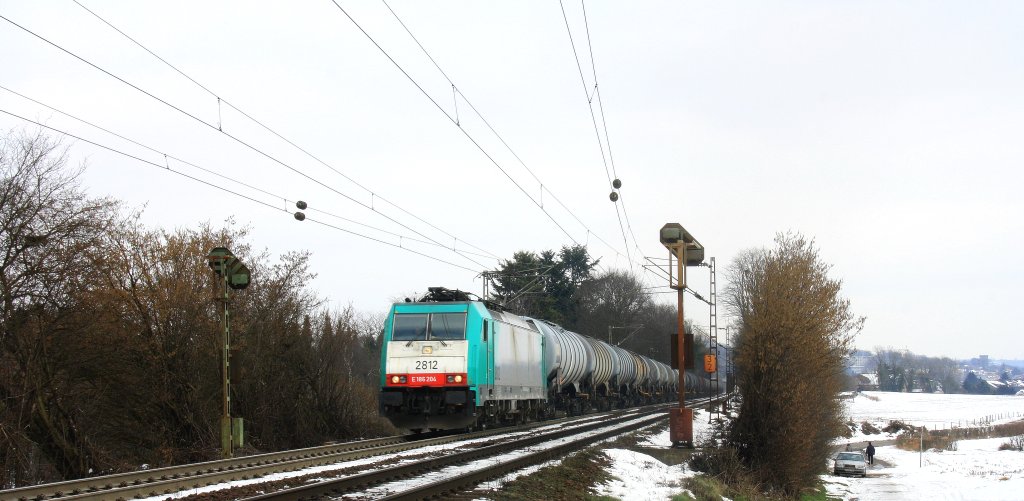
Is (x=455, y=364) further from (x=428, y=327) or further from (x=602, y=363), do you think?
(x=602, y=363)

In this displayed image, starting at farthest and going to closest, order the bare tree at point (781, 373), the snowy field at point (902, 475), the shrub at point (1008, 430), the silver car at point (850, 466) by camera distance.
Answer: the shrub at point (1008, 430) < the silver car at point (850, 466) < the bare tree at point (781, 373) < the snowy field at point (902, 475)

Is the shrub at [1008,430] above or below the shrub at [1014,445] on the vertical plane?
below

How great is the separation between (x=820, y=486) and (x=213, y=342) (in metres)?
19.8

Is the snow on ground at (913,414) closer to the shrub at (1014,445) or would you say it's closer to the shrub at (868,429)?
the shrub at (868,429)

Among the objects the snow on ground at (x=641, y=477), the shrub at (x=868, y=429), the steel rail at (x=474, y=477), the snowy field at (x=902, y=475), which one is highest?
the steel rail at (x=474, y=477)

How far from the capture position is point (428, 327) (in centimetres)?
2262

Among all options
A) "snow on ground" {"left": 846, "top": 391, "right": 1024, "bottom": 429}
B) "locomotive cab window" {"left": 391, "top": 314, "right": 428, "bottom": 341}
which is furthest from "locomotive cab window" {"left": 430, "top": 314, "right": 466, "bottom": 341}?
"snow on ground" {"left": 846, "top": 391, "right": 1024, "bottom": 429}

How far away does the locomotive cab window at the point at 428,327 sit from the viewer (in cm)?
2239

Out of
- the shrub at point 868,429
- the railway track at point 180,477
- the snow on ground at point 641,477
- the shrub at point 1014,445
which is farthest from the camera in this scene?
the shrub at point 868,429

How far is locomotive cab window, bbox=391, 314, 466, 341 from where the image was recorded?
73.5 feet

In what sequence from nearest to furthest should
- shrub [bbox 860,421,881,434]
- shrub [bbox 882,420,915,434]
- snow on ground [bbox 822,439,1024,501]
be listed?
snow on ground [bbox 822,439,1024,501]
shrub [bbox 860,421,881,434]
shrub [bbox 882,420,915,434]

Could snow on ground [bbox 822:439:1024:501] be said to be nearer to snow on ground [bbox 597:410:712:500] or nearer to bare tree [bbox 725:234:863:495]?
bare tree [bbox 725:234:863:495]

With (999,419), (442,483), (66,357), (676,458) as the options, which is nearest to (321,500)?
(442,483)

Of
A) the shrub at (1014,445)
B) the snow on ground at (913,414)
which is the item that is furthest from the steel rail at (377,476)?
the snow on ground at (913,414)
